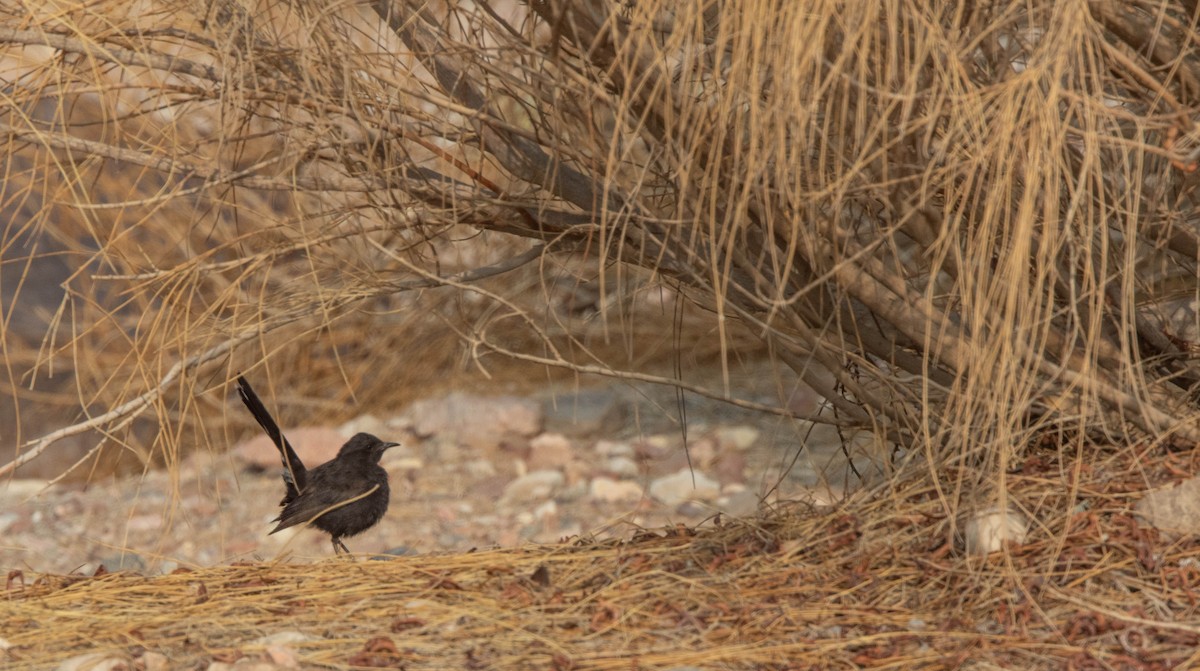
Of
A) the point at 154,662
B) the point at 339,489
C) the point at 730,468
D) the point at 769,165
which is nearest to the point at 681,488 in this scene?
the point at 730,468

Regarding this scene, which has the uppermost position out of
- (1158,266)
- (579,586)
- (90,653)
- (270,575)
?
(1158,266)

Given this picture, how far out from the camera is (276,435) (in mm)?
3557

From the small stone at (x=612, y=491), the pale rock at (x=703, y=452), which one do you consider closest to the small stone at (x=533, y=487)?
the small stone at (x=612, y=491)

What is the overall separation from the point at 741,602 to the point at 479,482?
3.82m

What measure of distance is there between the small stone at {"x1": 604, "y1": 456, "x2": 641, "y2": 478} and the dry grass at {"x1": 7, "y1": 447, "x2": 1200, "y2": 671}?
130 inches

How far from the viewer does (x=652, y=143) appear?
2258mm

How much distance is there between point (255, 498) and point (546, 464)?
1318 millimetres

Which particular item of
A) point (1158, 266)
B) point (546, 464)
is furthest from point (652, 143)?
point (546, 464)

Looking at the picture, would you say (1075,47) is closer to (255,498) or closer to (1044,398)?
(1044,398)

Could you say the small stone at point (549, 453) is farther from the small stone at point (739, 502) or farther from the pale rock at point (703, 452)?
the small stone at point (739, 502)

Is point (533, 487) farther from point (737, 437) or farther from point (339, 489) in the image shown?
point (339, 489)

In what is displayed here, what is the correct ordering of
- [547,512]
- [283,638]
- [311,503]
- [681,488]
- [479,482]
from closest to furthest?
1. [283,638]
2. [311,503]
3. [547,512]
4. [681,488]
5. [479,482]

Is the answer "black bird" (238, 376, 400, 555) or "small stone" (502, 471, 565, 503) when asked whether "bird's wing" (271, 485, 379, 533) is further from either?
"small stone" (502, 471, 565, 503)

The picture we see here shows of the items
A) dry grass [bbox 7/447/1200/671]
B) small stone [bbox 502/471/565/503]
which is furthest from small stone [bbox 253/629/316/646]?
small stone [bbox 502/471/565/503]
